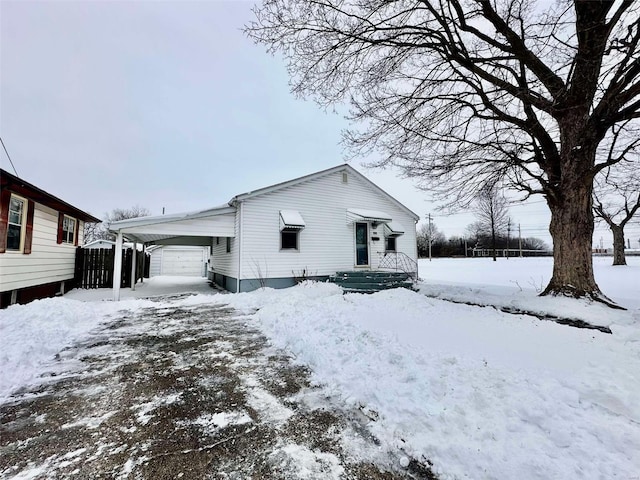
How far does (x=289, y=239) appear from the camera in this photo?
12609 millimetres

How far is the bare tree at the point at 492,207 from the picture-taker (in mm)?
9070

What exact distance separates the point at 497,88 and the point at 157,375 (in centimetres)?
892

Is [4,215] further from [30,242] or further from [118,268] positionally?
[118,268]

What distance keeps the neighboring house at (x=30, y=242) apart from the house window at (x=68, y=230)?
1.7 inches

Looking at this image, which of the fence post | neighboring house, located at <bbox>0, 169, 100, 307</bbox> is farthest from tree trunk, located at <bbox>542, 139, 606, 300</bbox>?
the fence post

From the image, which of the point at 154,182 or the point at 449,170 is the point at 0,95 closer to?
the point at 449,170

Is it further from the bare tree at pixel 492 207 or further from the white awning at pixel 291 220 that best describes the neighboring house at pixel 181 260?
the bare tree at pixel 492 207

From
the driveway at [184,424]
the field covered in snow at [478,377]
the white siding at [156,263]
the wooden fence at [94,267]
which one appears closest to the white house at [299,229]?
the wooden fence at [94,267]

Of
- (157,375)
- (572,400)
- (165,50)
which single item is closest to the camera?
(572,400)

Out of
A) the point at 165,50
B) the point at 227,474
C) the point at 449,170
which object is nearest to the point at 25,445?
the point at 227,474

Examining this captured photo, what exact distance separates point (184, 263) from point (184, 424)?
2416 centimetres

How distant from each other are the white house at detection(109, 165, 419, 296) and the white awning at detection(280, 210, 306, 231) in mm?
43

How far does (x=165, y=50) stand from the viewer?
434 inches

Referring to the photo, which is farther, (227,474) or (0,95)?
(0,95)
